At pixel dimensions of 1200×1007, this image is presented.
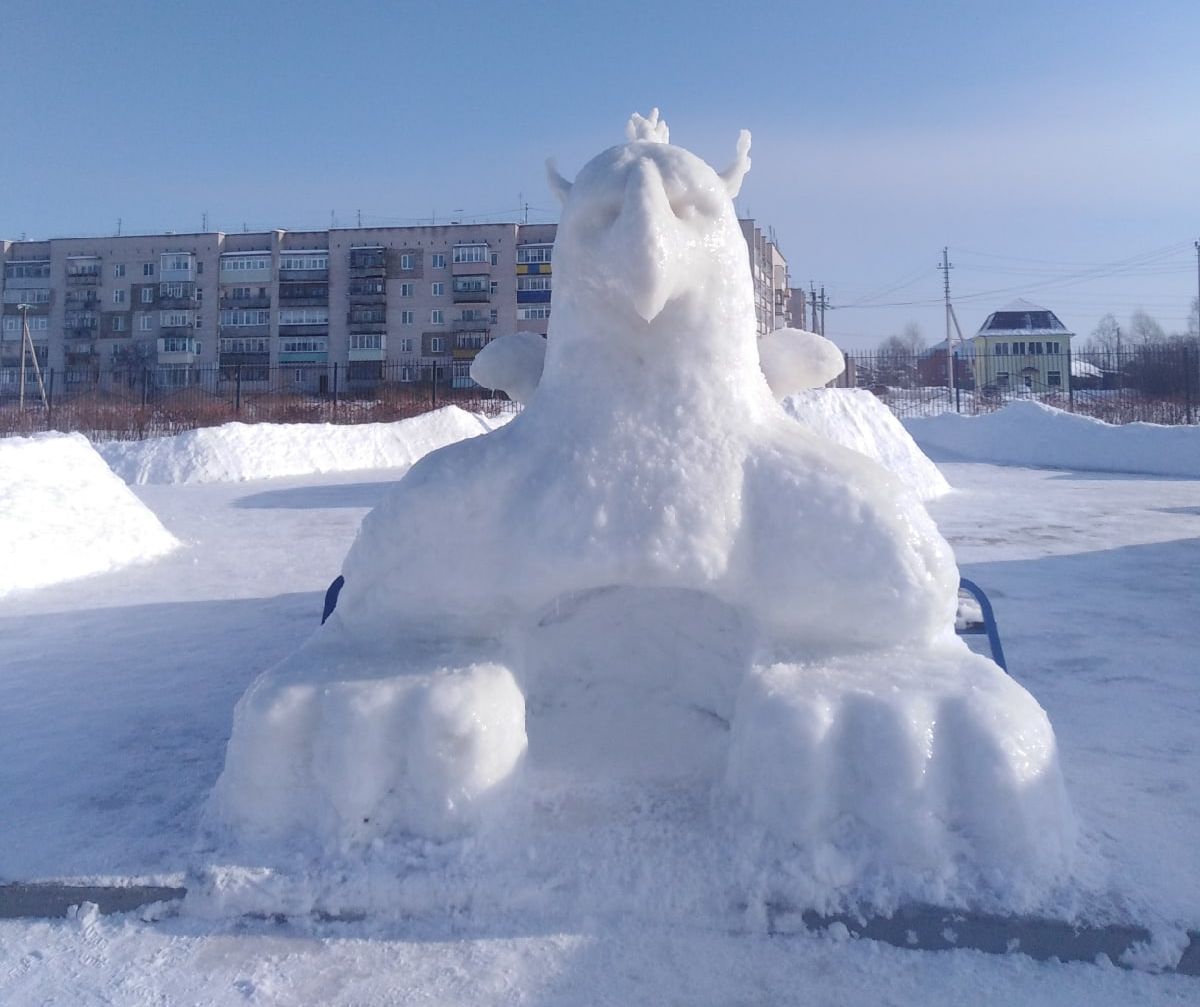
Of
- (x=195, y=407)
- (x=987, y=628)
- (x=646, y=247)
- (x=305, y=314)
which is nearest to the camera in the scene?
(x=646, y=247)

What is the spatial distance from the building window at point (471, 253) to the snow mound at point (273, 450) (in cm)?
2488

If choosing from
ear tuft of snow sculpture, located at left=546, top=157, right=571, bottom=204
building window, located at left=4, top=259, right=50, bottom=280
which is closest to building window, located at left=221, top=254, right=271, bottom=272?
building window, located at left=4, top=259, right=50, bottom=280

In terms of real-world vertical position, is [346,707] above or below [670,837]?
above

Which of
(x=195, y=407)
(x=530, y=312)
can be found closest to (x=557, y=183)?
(x=195, y=407)

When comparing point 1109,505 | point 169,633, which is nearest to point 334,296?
point 1109,505

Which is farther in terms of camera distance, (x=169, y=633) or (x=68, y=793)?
(x=169, y=633)

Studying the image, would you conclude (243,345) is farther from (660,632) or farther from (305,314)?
(660,632)

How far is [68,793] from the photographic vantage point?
250 cm

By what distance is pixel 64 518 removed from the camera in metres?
6.34

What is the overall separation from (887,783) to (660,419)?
93 cm

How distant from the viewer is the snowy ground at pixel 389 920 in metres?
1.63

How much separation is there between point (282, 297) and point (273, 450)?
30636mm

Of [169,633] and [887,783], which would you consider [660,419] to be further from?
[169,633]

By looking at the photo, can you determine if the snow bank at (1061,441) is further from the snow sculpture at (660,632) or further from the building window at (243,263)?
the building window at (243,263)
